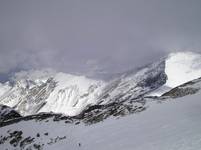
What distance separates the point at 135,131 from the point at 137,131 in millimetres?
375

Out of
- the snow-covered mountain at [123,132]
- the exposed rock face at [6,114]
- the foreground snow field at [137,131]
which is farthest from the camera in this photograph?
the exposed rock face at [6,114]

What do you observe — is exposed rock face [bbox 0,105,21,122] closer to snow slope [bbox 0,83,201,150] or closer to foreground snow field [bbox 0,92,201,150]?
snow slope [bbox 0,83,201,150]

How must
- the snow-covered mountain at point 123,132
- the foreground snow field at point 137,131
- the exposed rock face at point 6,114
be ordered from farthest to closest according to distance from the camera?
the exposed rock face at point 6,114 → the snow-covered mountain at point 123,132 → the foreground snow field at point 137,131

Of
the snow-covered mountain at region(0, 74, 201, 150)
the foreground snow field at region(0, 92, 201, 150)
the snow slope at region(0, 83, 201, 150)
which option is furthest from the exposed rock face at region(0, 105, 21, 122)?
the foreground snow field at region(0, 92, 201, 150)

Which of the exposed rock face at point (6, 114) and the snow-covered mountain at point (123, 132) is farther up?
the exposed rock face at point (6, 114)

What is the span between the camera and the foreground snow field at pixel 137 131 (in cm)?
2639

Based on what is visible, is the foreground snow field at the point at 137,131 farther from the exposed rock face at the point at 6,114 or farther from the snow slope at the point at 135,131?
the exposed rock face at the point at 6,114

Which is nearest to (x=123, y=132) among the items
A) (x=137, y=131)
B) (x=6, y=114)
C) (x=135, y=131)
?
(x=135, y=131)

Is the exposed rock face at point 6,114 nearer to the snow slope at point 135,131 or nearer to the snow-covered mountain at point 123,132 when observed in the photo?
the snow-covered mountain at point 123,132

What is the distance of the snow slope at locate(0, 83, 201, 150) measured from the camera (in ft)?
86.7

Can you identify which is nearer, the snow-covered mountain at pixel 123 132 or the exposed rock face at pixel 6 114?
the snow-covered mountain at pixel 123 132

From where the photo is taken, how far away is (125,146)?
29.0 meters

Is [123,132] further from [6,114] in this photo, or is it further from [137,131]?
[6,114]

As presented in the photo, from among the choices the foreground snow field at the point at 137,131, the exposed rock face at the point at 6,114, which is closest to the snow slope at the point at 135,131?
the foreground snow field at the point at 137,131
